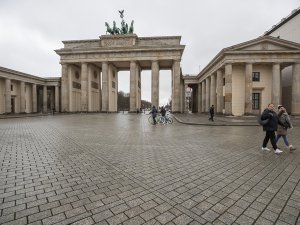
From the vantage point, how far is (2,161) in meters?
5.73

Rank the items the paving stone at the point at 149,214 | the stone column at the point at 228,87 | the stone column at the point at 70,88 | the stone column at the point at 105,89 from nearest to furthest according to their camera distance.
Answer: the paving stone at the point at 149,214, the stone column at the point at 228,87, the stone column at the point at 105,89, the stone column at the point at 70,88

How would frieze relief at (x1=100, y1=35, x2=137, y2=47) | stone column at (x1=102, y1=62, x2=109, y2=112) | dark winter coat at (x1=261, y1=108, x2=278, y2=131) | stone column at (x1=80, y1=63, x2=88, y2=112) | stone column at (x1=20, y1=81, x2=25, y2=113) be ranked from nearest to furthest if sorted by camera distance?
dark winter coat at (x1=261, y1=108, x2=278, y2=131), frieze relief at (x1=100, y1=35, x2=137, y2=47), stone column at (x1=102, y1=62, x2=109, y2=112), stone column at (x1=80, y1=63, x2=88, y2=112), stone column at (x1=20, y1=81, x2=25, y2=113)

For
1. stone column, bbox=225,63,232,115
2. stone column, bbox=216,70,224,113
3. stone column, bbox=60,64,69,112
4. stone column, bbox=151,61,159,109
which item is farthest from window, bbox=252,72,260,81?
stone column, bbox=60,64,69,112

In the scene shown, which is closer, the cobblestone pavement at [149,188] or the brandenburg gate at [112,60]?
the cobblestone pavement at [149,188]

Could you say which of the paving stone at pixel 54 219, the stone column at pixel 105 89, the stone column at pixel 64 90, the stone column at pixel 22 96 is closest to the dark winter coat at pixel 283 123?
the paving stone at pixel 54 219

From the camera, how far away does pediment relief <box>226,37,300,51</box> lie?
27.2 meters

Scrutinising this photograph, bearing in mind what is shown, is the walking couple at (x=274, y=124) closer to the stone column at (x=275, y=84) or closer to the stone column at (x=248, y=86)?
the stone column at (x=248, y=86)

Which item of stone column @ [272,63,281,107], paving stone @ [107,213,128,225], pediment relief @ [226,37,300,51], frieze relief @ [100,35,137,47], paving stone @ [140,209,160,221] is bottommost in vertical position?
paving stone @ [140,209,160,221]

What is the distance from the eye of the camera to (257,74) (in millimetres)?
31219

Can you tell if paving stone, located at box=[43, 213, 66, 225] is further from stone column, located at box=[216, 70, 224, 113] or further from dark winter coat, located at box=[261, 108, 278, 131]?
stone column, located at box=[216, 70, 224, 113]

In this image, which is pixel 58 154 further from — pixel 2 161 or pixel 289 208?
pixel 289 208

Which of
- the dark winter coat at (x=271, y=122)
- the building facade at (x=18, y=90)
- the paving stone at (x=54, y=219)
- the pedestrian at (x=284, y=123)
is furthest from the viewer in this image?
the building facade at (x=18, y=90)

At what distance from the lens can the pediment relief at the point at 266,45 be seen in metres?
27.2

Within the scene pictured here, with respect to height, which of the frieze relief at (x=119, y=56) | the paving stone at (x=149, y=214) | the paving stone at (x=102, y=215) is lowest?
the paving stone at (x=149, y=214)
